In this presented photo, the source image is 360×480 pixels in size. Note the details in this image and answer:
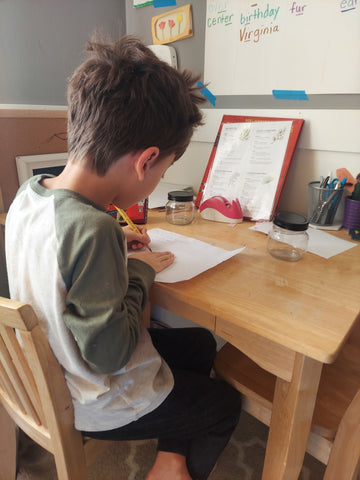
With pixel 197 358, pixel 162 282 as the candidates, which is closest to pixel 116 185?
pixel 162 282

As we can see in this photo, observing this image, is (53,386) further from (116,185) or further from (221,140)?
(221,140)

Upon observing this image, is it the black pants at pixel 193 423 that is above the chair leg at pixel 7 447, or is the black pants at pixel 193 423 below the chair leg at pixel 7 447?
above

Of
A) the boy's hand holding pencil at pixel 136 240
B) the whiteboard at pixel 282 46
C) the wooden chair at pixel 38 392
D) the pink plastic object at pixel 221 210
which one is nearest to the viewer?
the wooden chair at pixel 38 392

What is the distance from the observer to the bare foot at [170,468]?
28.5 inches

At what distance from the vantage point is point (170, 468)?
732 millimetres

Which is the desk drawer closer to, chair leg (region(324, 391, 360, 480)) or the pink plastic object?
chair leg (region(324, 391, 360, 480))

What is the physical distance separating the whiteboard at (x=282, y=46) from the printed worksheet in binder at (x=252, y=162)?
11 cm

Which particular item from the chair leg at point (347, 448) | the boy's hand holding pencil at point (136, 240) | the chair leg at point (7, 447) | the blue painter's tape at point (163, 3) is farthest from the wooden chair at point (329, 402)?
the blue painter's tape at point (163, 3)

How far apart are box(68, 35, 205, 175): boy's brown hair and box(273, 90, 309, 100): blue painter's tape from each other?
1.75ft

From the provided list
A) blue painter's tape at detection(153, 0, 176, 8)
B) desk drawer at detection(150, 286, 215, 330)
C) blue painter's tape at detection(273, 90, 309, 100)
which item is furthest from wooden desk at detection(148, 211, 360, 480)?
blue painter's tape at detection(153, 0, 176, 8)

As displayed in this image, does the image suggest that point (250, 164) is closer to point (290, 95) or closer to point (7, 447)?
point (290, 95)

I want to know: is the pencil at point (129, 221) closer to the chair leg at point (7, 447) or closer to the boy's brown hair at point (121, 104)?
the boy's brown hair at point (121, 104)

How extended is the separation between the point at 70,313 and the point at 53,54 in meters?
1.10

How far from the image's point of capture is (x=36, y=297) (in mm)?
530
